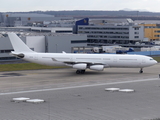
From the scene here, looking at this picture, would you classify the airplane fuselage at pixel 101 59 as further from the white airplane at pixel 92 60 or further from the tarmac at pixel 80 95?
the tarmac at pixel 80 95

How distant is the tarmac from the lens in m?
32.3

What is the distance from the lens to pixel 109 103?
37.8 m

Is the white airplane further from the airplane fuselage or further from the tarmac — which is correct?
the tarmac

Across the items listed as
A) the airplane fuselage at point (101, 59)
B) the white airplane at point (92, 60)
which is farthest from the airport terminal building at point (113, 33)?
the airplane fuselage at point (101, 59)

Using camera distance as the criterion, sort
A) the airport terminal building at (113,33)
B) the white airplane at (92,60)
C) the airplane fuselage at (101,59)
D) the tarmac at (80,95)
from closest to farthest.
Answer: the tarmac at (80,95) → the white airplane at (92,60) → the airplane fuselage at (101,59) → the airport terminal building at (113,33)

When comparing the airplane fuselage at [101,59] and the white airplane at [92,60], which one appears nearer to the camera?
the white airplane at [92,60]

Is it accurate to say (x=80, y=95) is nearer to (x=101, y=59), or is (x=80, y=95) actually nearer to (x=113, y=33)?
(x=101, y=59)

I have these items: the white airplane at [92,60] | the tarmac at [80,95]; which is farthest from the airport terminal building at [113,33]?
the white airplane at [92,60]

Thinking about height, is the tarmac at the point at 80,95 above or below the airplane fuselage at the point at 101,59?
below

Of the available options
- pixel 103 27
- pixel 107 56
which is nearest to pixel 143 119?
pixel 107 56

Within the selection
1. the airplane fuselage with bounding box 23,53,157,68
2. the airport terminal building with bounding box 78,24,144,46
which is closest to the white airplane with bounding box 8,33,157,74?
the airplane fuselage with bounding box 23,53,157,68

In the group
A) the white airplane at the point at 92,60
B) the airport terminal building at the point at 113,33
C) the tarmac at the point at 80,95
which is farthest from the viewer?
the airport terminal building at the point at 113,33

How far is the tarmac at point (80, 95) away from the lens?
106 ft

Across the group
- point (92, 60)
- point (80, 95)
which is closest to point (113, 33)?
point (92, 60)
